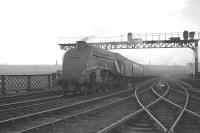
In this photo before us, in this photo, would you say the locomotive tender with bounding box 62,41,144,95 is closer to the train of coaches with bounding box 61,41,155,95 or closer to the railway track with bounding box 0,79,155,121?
the train of coaches with bounding box 61,41,155,95

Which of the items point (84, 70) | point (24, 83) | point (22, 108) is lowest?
point (24, 83)

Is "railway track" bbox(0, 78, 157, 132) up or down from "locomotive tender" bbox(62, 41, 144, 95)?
down

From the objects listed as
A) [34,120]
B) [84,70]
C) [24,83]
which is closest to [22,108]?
[34,120]

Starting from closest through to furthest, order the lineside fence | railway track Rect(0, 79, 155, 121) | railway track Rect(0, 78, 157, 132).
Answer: railway track Rect(0, 78, 157, 132)
railway track Rect(0, 79, 155, 121)
the lineside fence

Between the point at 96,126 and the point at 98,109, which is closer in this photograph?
the point at 96,126

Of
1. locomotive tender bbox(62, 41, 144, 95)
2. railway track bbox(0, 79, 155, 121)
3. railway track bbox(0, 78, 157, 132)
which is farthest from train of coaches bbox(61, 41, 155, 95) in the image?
railway track bbox(0, 78, 157, 132)

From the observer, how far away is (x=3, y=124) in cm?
711

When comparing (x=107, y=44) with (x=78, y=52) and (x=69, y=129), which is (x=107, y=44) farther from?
(x=69, y=129)

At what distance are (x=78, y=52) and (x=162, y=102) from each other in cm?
660

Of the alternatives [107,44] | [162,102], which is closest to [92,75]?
[162,102]

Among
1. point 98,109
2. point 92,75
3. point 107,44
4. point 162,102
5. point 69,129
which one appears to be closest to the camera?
point 69,129

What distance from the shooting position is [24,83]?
69.6 ft

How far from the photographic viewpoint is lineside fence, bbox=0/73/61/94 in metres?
17.9

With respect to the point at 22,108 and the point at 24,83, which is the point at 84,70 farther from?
the point at 24,83
